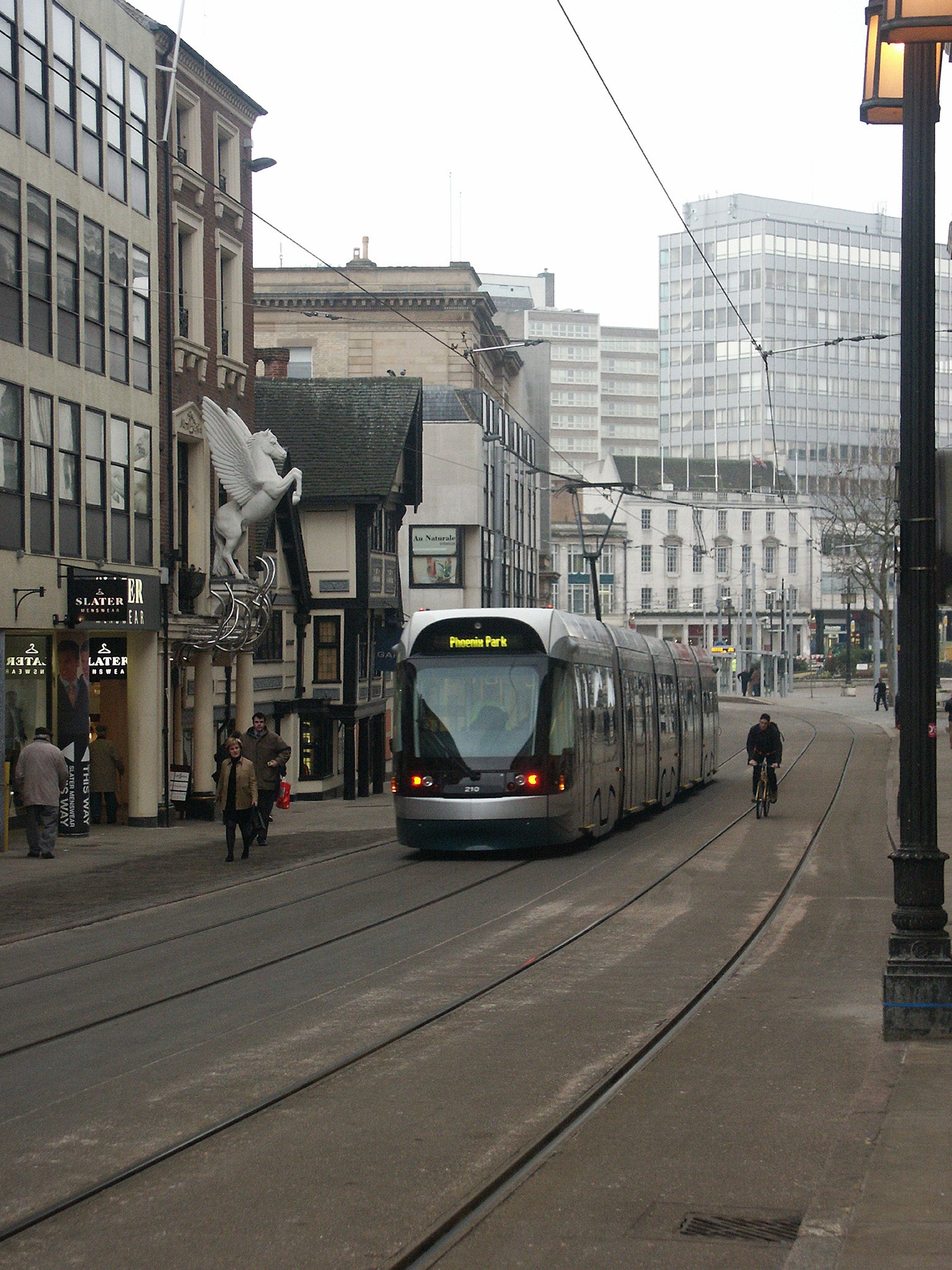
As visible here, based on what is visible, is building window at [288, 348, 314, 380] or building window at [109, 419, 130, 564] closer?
building window at [109, 419, 130, 564]

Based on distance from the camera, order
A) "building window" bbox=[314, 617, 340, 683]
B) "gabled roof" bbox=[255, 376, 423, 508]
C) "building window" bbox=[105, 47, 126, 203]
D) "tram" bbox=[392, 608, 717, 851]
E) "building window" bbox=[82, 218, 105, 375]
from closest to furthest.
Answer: "tram" bbox=[392, 608, 717, 851] < "building window" bbox=[82, 218, 105, 375] < "building window" bbox=[105, 47, 126, 203] < "building window" bbox=[314, 617, 340, 683] < "gabled roof" bbox=[255, 376, 423, 508]

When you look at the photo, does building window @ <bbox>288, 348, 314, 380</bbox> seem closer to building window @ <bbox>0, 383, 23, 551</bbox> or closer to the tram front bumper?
building window @ <bbox>0, 383, 23, 551</bbox>

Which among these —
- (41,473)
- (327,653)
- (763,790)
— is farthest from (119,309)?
(327,653)

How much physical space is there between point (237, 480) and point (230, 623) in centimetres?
290

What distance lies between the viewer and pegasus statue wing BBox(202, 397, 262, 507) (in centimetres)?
3191

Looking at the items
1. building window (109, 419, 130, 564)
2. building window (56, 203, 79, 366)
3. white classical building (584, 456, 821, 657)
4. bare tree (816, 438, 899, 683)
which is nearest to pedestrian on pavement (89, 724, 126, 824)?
building window (109, 419, 130, 564)

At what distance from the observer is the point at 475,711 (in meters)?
21.5

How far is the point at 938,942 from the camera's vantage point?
9391 mm

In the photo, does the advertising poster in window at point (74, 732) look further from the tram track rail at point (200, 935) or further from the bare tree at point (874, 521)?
the bare tree at point (874, 521)

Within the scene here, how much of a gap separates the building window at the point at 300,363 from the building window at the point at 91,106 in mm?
40308

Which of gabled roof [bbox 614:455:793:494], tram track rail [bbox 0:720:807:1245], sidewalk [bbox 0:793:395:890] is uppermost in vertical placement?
gabled roof [bbox 614:455:793:494]

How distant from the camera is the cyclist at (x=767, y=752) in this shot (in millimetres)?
28766

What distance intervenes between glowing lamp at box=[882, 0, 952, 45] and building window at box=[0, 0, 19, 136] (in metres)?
18.6

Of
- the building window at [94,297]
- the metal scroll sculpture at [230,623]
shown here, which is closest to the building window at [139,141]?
the building window at [94,297]
